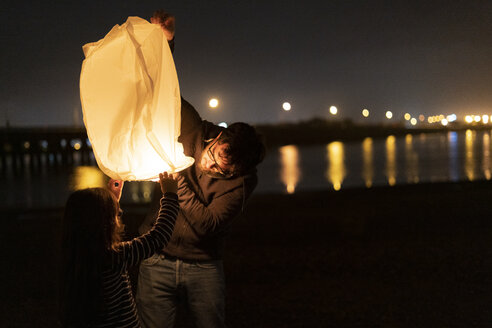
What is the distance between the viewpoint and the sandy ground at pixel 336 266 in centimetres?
480

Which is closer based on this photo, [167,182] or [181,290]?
[167,182]

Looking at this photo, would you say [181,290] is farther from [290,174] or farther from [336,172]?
[336,172]

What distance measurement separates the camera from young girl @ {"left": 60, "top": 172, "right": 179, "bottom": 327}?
2.04m

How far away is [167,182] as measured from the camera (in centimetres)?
215

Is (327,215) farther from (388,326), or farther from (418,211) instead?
(388,326)

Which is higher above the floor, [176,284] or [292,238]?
[176,284]

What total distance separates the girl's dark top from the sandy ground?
264 cm

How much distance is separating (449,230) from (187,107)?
738 cm

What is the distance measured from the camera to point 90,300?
207cm

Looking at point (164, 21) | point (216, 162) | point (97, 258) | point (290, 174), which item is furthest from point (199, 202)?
point (290, 174)

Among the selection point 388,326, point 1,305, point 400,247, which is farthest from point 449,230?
point 1,305

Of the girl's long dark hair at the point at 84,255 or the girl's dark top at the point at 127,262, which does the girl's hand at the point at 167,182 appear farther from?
the girl's long dark hair at the point at 84,255

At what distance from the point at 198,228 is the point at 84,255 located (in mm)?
577

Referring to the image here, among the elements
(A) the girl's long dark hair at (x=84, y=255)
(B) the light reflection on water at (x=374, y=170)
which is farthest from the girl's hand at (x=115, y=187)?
(B) the light reflection on water at (x=374, y=170)
